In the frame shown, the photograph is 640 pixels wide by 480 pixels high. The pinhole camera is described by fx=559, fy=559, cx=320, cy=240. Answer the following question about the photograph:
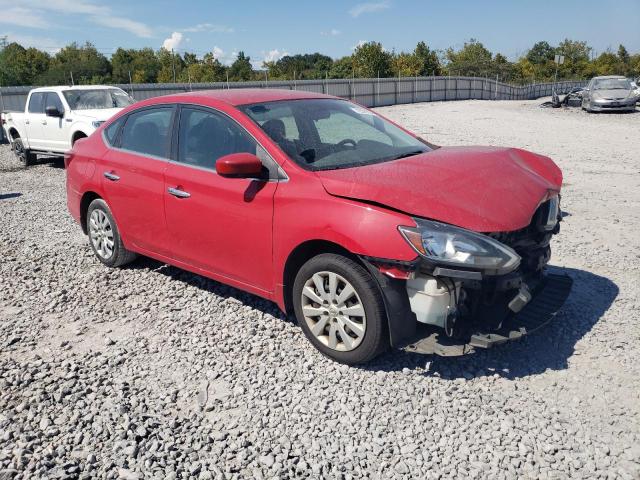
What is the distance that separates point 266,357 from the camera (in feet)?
13.0

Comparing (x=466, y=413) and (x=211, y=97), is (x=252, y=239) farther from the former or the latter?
(x=466, y=413)

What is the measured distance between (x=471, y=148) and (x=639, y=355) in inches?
76.4

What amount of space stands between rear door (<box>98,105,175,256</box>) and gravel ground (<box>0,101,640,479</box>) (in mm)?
582

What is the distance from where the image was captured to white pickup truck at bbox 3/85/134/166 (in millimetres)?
11898

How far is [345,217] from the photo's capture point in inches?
136

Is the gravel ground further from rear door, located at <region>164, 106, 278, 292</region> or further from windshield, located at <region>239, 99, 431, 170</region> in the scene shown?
windshield, located at <region>239, 99, 431, 170</region>

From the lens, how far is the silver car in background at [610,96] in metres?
23.0

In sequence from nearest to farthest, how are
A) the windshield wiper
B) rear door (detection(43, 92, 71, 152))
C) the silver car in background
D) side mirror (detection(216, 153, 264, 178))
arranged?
side mirror (detection(216, 153, 264, 178)) < the windshield wiper < rear door (detection(43, 92, 71, 152)) < the silver car in background

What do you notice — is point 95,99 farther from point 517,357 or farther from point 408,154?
point 517,357

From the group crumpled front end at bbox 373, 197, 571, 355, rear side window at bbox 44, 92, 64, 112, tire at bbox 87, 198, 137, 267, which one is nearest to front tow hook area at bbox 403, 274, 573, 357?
crumpled front end at bbox 373, 197, 571, 355

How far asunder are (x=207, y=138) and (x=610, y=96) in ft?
76.3

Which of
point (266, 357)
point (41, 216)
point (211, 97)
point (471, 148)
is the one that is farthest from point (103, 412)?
point (41, 216)

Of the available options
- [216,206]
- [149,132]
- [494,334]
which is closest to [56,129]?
[149,132]

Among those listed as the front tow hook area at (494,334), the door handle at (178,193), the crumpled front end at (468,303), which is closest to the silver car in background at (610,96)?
the front tow hook area at (494,334)
